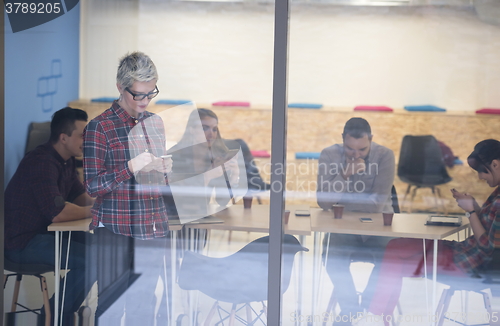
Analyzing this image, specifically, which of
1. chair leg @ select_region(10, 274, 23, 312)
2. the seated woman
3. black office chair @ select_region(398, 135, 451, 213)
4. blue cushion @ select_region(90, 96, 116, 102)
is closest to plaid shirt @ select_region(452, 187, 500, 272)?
the seated woman

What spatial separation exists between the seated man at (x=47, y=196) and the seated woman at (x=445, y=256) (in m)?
1.56

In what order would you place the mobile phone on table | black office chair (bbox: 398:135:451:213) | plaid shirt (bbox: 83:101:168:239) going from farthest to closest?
black office chair (bbox: 398:135:451:213) < the mobile phone on table < plaid shirt (bbox: 83:101:168:239)

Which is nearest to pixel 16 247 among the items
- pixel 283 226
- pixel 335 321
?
pixel 283 226

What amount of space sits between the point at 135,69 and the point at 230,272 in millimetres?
1162

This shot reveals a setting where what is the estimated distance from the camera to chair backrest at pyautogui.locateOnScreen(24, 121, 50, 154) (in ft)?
9.02

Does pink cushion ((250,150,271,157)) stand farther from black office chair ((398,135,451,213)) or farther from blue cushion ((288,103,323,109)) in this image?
black office chair ((398,135,451,213))

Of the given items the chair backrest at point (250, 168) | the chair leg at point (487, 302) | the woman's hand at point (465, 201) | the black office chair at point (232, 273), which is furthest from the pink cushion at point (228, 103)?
the chair leg at point (487, 302)

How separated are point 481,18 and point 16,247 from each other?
273 cm

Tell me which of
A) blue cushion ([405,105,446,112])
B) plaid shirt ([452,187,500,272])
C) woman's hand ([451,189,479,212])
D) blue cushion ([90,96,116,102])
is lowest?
plaid shirt ([452,187,500,272])

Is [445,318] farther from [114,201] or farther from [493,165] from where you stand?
[114,201]

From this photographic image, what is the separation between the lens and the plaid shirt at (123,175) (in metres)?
2.65

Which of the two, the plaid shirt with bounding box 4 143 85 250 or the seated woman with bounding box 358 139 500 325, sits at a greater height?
the plaid shirt with bounding box 4 143 85 250

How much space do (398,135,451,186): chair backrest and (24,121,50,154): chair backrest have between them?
73.6 inches

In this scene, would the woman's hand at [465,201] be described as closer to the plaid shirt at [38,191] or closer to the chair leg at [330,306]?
the chair leg at [330,306]
